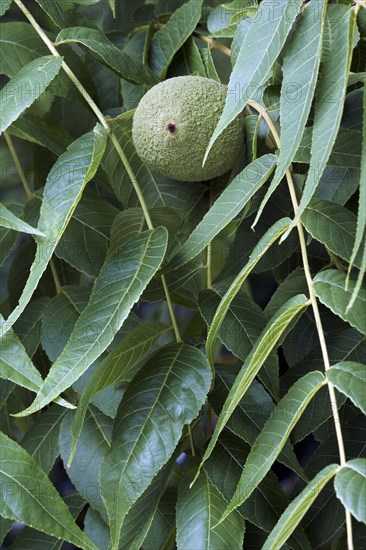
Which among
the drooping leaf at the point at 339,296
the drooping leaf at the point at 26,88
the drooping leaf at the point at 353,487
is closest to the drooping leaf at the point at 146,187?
the drooping leaf at the point at 26,88

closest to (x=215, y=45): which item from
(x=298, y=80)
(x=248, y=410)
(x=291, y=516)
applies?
(x=298, y=80)

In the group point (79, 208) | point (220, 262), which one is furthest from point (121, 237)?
point (220, 262)

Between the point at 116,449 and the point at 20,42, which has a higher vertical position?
the point at 20,42

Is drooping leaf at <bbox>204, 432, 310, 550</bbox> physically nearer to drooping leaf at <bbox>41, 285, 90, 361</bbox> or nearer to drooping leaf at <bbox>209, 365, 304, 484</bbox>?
drooping leaf at <bbox>209, 365, 304, 484</bbox>

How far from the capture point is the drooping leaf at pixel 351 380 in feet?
1.63

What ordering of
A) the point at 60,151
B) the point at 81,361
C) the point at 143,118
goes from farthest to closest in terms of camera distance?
the point at 60,151 < the point at 143,118 < the point at 81,361

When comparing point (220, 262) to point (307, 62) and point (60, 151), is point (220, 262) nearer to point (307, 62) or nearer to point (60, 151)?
point (60, 151)

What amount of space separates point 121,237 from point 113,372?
0.39 ft

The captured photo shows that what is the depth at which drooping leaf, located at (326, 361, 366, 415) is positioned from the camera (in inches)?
19.6

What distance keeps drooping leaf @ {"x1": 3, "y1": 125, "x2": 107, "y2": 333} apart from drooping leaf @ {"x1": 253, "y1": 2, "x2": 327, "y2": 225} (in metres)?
0.14

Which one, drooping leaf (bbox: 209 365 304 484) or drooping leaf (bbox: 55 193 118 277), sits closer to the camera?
drooping leaf (bbox: 209 365 304 484)

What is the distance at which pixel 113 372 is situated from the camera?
1.98 ft

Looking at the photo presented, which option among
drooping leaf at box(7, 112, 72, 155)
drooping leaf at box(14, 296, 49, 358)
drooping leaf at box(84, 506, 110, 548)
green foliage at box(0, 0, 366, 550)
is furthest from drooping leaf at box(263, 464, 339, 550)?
drooping leaf at box(7, 112, 72, 155)

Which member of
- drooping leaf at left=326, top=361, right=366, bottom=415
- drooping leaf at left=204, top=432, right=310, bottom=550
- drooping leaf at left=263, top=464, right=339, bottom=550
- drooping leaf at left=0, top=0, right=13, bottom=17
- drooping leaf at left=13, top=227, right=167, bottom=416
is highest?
drooping leaf at left=0, top=0, right=13, bottom=17
